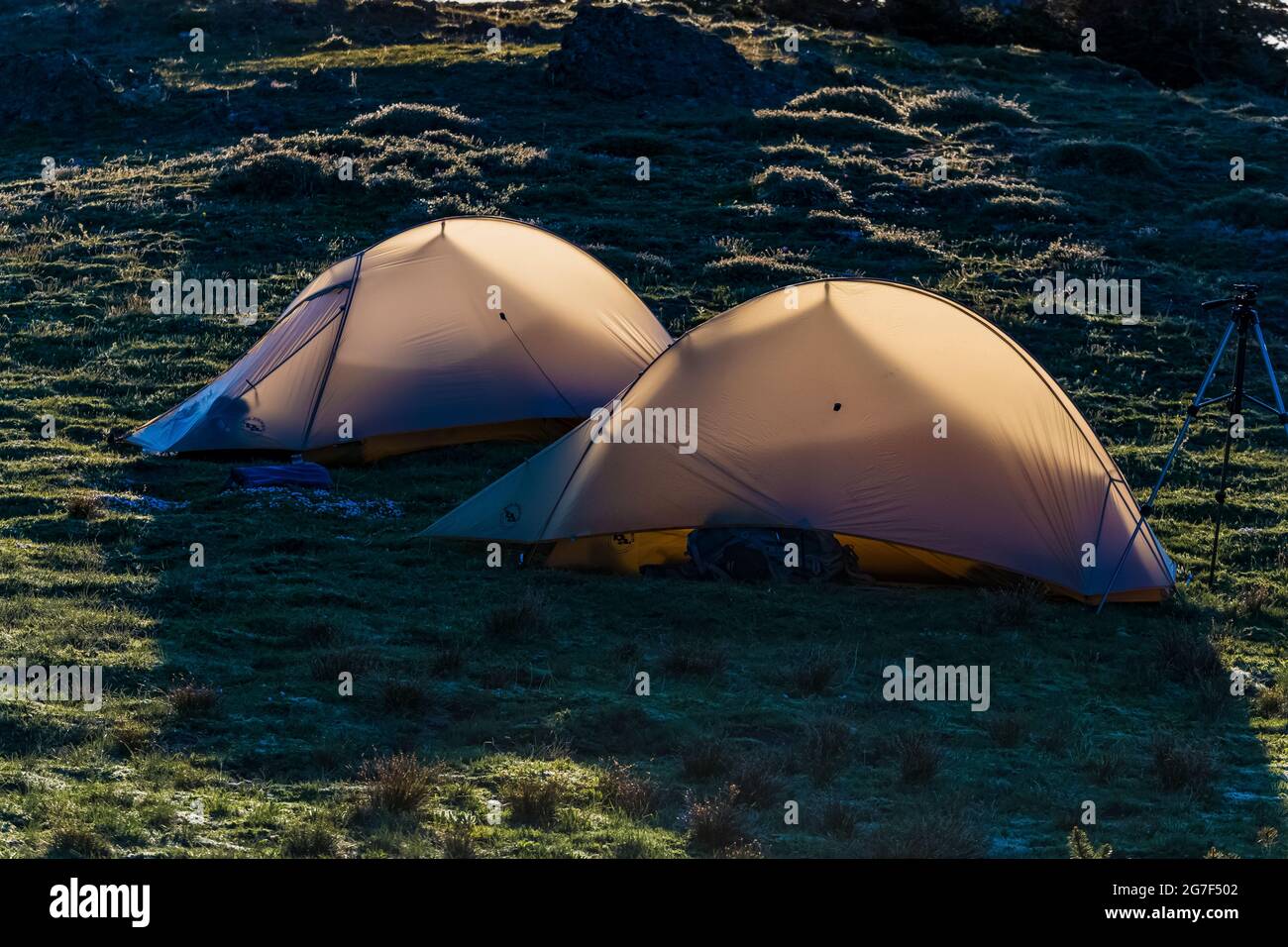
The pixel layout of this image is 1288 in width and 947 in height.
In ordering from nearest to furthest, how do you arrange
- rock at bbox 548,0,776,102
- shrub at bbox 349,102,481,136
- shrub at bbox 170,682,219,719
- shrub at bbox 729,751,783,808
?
1. shrub at bbox 729,751,783,808
2. shrub at bbox 170,682,219,719
3. shrub at bbox 349,102,481,136
4. rock at bbox 548,0,776,102

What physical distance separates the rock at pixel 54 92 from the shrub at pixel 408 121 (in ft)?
27.1

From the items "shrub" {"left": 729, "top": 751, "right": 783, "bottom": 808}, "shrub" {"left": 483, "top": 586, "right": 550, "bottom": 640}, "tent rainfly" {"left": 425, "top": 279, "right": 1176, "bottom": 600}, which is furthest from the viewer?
"tent rainfly" {"left": 425, "top": 279, "right": 1176, "bottom": 600}

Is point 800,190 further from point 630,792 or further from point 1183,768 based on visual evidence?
point 630,792

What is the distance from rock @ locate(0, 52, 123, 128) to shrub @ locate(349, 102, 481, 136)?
8.26 m

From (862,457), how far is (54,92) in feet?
112

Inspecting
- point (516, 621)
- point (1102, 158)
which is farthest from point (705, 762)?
point (1102, 158)

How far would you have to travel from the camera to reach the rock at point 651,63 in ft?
130

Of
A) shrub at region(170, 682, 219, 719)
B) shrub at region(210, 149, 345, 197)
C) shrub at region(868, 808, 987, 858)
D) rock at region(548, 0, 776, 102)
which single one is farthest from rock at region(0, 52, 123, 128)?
shrub at region(868, 808, 987, 858)

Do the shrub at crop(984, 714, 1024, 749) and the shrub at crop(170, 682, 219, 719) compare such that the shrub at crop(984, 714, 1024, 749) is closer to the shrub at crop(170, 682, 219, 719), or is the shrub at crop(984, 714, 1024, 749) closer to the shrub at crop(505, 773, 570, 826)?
the shrub at crop(505, 773, 570, 826)

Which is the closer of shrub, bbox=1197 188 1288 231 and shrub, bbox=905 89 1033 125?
shrub, bbox=1197 188 1288 231

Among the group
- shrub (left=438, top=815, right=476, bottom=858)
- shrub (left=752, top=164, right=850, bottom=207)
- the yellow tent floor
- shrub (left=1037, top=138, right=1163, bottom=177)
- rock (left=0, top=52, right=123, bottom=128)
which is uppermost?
rock (left=0, top=52, right=123, bottom=128)

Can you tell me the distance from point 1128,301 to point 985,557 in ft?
46.4

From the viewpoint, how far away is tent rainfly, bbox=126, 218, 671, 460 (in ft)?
52.9

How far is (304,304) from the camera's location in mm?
16781
